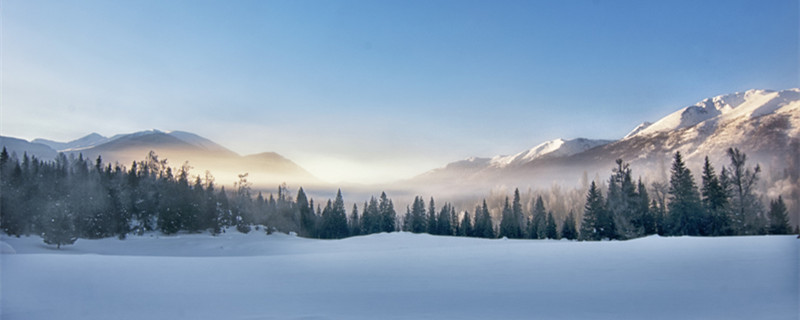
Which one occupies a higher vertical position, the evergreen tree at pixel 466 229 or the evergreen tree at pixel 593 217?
the evergreen tree at pixel 593 217

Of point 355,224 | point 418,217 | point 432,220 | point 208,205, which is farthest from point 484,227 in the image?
point 208,205

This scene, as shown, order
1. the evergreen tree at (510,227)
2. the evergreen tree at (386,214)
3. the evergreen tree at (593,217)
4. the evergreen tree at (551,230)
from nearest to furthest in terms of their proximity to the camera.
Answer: the evergreen tree at (593,217) < the evergreen tree at (551,230) < the evergreen tree at (510,227) < the evergreen tree at (386,214)

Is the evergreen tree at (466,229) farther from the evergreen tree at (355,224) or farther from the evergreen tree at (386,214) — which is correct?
the evergreen tree at (355,224)

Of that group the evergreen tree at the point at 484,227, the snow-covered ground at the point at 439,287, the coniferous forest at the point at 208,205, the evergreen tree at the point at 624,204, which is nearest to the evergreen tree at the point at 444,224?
the evergreen tree at the point at 484,227

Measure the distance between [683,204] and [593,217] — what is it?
7.28 meters

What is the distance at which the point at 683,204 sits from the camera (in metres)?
27.6

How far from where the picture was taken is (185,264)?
10680 millimetres

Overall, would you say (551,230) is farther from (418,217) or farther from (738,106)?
(738,106)

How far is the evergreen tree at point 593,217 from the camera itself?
33.2m

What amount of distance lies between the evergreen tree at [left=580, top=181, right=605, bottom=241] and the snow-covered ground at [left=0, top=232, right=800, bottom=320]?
2414 cm

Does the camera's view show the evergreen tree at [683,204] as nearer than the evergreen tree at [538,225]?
Yes

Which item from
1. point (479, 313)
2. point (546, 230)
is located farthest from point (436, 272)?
point (546, 230)

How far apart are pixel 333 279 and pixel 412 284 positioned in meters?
1.75

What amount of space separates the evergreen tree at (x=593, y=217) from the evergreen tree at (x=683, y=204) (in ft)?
18.8
